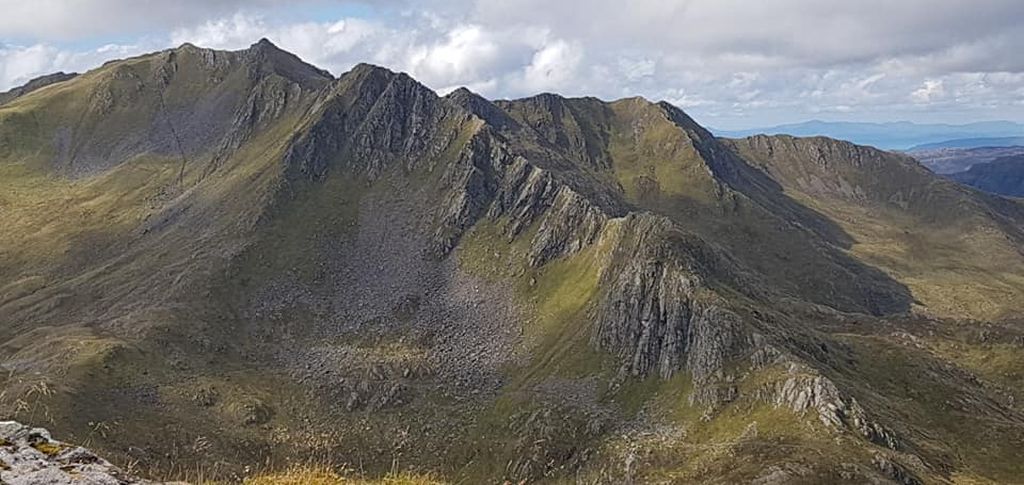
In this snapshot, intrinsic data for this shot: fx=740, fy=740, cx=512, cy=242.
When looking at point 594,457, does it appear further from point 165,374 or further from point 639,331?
point 165,374

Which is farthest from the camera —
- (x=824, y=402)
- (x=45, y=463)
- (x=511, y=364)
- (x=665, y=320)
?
(x=511, y=364)

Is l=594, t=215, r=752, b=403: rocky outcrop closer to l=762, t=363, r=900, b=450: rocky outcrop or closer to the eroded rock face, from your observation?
l=762, t=363, r=900, b=450: rocky outcrop

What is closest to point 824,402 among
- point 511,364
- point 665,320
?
point 665,320

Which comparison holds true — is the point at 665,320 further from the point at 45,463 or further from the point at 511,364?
the point at 45,463

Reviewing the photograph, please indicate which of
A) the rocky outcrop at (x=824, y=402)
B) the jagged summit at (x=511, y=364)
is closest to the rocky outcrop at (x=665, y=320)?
the jagged summit at (x=511, y=364)

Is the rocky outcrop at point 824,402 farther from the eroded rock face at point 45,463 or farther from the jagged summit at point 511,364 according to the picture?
the eroded rock face at point 45,463

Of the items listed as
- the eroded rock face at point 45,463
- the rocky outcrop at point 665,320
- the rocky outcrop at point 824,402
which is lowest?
the rocky outcrop at point 824,402

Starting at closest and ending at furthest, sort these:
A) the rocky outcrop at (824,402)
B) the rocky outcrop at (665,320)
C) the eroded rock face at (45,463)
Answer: the eroded rock face at (45,463), the rocky outcrop at (824,402), the rocky outcrop at (665,320)

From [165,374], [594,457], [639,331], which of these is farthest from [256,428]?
[639,331]
